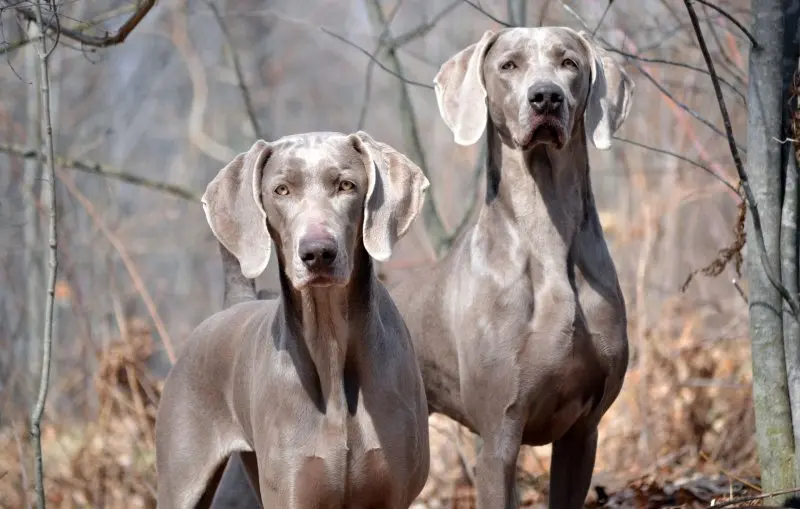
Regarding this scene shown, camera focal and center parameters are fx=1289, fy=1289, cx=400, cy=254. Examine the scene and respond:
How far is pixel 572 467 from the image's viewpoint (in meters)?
5.11

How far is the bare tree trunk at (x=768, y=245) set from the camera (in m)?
4.72

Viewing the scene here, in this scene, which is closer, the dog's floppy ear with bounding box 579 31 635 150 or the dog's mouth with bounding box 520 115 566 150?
the dog's mouth with bounding box 520 115 566 150

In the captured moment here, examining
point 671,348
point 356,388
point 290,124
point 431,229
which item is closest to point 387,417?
point 356,388

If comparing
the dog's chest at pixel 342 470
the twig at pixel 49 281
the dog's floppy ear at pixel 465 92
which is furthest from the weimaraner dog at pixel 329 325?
the dog's floppy ear at pixel 465 92

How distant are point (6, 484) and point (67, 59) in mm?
10637

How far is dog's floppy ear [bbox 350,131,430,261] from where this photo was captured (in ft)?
13.1

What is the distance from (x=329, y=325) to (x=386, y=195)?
496 mm

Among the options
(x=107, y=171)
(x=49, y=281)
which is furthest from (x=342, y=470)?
(x=107, y=171)

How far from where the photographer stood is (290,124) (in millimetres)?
26562

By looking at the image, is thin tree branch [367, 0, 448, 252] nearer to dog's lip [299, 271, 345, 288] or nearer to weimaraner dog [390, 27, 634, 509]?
weimaraner dog [390, 27, 634, 509]

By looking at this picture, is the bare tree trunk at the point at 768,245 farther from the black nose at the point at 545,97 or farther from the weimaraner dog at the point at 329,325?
the weimaraner dog at the point at 329,325

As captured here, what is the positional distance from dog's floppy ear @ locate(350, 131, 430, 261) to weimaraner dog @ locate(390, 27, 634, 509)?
2.68ft

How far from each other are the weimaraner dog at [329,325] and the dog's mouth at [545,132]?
782 millimetres

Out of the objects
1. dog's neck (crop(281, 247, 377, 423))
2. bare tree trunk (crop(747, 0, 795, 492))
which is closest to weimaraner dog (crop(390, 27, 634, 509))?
bare tree trunk (crop(747, 0, 795, 492))
